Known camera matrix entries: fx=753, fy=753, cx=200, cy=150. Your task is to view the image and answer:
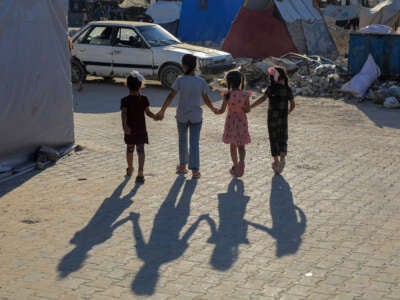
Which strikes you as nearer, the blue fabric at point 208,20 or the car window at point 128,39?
the car window at point 128,39

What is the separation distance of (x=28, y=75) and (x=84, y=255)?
372 cm

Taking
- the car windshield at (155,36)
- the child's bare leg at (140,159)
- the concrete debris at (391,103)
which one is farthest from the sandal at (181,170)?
the car windshield at (155,36)

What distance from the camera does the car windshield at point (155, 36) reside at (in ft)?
56.9

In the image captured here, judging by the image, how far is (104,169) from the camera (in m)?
9.22

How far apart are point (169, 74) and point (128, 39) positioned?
1349 millimetres

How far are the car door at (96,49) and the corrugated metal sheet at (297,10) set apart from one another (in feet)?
19.9

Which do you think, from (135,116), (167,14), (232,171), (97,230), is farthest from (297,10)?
(97,230)

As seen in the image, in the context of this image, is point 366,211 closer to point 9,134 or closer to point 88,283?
point 88,283

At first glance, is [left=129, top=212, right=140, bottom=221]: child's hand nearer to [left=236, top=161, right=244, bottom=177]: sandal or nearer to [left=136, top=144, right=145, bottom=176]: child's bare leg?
[left=136, top=144, right=145, bottom=176]: child's bare leg

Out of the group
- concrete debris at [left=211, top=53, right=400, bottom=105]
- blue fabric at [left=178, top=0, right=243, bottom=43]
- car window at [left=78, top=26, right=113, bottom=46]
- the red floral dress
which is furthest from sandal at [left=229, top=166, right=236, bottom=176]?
blue fabric at [left=178, top=0, right=243, bottom=43]

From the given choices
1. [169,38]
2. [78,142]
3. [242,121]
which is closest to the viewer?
[242,121]

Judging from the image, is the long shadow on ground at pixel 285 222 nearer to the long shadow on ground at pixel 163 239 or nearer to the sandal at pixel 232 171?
the sandal at pixel 232 171

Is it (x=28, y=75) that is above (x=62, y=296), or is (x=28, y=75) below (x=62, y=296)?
above

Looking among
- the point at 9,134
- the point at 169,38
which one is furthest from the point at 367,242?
the point at 169,38
